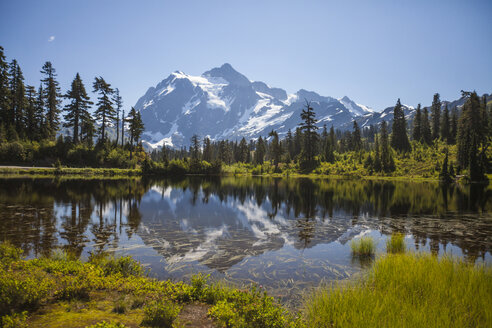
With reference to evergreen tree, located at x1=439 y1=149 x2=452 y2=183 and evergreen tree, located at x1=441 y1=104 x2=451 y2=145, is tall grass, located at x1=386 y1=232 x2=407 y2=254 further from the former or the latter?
evergreen tree, located at x1=441 y1=104 x2=451 y2=145

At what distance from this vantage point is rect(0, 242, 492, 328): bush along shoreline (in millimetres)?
5215

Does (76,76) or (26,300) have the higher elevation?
Answer: (76,76)

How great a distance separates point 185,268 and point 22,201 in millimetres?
20509

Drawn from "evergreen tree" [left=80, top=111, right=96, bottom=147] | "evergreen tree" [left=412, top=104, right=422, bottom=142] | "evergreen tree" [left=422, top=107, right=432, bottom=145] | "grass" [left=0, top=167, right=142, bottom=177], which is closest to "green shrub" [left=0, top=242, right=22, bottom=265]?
"grass" [left=0, top=167, right=142, bottom=177]

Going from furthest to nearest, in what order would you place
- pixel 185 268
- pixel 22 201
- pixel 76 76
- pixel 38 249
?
pixel 76 76
pixel 22 201
pixel 38 249
pixel 185 268

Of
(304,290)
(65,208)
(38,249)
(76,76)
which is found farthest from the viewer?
(76,76)

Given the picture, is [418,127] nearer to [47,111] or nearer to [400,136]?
[400,136]

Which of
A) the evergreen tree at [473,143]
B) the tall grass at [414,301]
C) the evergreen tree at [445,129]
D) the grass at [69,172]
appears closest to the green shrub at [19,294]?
the tall grass at [414,301]

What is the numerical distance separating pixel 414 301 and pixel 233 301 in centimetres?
440

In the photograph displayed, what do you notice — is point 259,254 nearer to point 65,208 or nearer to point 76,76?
point 65,208

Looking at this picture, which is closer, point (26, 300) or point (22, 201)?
point (26, 300)

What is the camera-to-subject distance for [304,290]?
8.10 metres

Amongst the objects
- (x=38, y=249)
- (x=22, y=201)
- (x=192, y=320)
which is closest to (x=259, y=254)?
(x=192, y=320)

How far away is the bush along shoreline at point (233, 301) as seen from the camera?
17.1 feet
